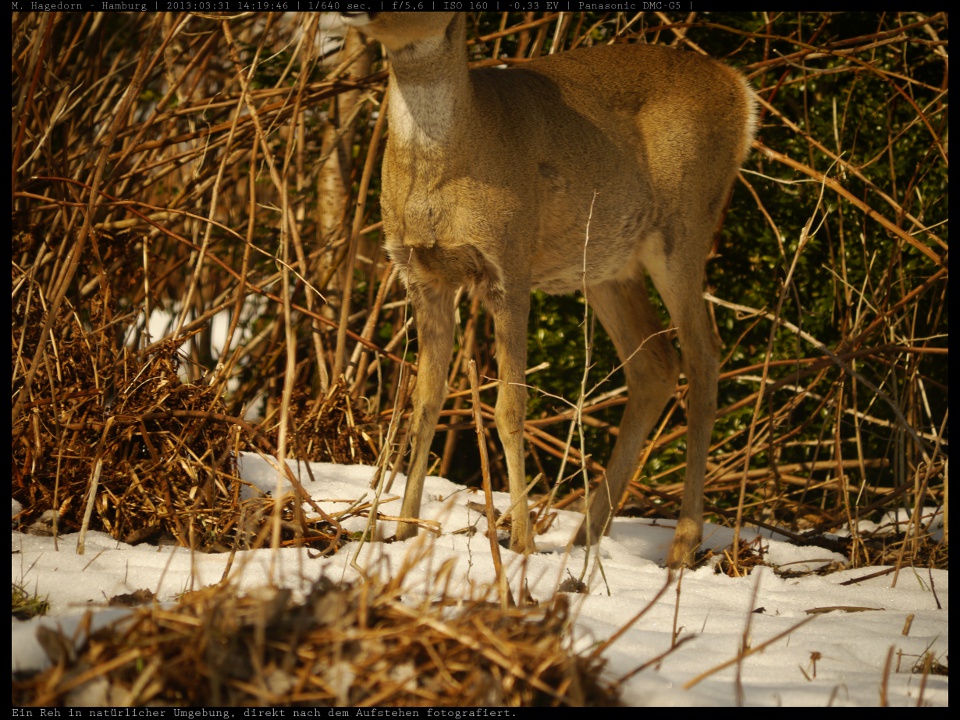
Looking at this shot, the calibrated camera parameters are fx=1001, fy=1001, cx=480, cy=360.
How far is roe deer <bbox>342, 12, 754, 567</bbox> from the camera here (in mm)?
3564

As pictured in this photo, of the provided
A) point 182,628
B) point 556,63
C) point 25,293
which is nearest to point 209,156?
point 25,293

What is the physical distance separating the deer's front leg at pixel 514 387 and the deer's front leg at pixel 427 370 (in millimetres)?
285

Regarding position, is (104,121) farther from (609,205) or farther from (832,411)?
(832,411)

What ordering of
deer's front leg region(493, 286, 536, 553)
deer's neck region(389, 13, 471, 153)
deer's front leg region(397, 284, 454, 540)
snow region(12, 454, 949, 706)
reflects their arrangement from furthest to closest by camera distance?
deer's front leg region(397, 284, 454, 540) < deer's front leg region(493, 286, 536, 553) < deer's neck region(389, 13, 471, 153) < snow region(12, 454, 949, 706)

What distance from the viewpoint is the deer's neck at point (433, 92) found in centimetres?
347

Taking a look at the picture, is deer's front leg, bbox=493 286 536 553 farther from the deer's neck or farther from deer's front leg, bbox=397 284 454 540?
the deer's neck

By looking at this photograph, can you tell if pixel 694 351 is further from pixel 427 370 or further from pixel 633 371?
pixel 427 370

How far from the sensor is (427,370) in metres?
3.97

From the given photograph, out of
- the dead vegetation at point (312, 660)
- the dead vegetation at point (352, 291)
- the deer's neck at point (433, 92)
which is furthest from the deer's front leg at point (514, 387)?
the dead vegetation at point (312, 660)

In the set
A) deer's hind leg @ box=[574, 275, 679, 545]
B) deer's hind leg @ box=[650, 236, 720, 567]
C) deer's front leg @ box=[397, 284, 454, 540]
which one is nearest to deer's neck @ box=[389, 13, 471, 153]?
deer's front leg @ box=[397, 284, 454, 540]

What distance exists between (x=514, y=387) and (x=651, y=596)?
955 mm

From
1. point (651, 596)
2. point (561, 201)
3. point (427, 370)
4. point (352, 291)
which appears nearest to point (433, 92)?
point (561, 201)

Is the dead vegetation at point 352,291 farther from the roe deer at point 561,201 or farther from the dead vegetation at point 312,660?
the dead vegetation at point 312,660
